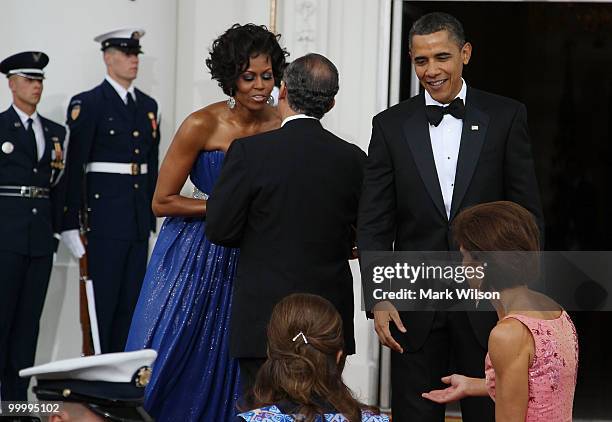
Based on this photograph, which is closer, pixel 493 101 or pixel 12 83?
pixel 493 101

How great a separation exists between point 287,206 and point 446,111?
1.77 ft

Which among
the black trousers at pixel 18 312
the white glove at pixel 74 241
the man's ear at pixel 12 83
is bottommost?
the black trousers at pixel 18 312

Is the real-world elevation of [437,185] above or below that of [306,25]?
below

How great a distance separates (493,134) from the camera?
355 cm

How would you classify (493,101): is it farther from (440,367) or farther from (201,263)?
(201,263)

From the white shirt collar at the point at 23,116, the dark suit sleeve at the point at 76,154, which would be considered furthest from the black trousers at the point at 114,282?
the white shirt collar at the point at 23,116

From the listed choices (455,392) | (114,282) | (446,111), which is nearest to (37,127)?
(114,282)

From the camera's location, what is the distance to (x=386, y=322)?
353cm

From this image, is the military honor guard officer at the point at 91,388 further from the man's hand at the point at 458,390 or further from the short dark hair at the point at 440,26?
the short dark hair at the point at 440,26

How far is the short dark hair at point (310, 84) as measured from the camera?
3576mm

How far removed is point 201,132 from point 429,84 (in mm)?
912

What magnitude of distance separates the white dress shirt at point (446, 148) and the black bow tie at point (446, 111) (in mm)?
23

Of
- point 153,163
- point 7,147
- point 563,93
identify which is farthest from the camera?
point 563,93

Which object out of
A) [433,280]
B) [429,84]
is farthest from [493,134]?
[433,280]
